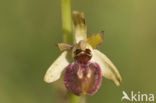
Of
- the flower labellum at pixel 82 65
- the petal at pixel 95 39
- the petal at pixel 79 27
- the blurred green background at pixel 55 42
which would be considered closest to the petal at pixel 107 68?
the flower labellum at pixel 82 65

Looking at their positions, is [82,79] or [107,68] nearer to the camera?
[82,79]

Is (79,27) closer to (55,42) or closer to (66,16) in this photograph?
(66,16)

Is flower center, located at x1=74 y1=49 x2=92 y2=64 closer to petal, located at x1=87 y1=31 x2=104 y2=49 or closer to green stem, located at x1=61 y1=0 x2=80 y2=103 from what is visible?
petal, located at x1=87 y1=31 x2=104 y2=49

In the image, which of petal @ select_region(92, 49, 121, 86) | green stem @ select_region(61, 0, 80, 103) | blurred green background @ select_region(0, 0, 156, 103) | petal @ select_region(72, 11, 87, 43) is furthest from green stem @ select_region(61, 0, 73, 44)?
blurred green background @ select_region(0, 0, 156, 103)

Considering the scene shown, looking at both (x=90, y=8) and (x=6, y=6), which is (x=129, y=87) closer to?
(x=90, y=8)

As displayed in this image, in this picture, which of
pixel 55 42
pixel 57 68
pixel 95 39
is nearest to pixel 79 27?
pixel 95 39

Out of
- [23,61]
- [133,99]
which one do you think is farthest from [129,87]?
[23,61]
